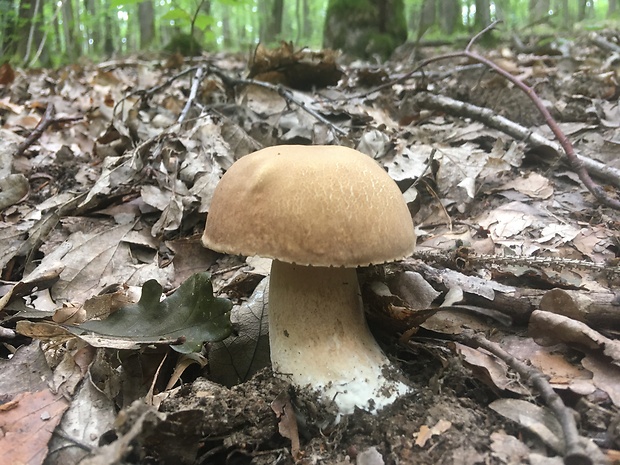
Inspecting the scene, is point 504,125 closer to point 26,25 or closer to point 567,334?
point 567,334

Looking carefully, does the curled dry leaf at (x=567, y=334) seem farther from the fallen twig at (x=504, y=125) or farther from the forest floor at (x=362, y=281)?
the fallen twig at (x=504, y=125)

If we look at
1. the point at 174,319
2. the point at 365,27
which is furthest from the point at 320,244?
the point at 365,27

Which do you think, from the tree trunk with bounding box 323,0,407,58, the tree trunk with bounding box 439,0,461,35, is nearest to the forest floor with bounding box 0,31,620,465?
the tree trunk with bounding box 323,0,407,58

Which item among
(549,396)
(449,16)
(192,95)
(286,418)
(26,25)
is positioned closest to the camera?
(549,396)

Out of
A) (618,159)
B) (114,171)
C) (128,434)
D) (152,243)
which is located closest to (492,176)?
(618,159)

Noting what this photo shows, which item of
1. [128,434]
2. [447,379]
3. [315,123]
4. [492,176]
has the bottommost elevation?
[447,379]

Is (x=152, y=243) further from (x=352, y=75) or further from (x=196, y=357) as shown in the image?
(x=352, y=75)

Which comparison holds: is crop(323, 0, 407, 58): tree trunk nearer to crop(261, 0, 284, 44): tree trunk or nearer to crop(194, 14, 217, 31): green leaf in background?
crop(194, 14, 217, 31): green leaf in background
